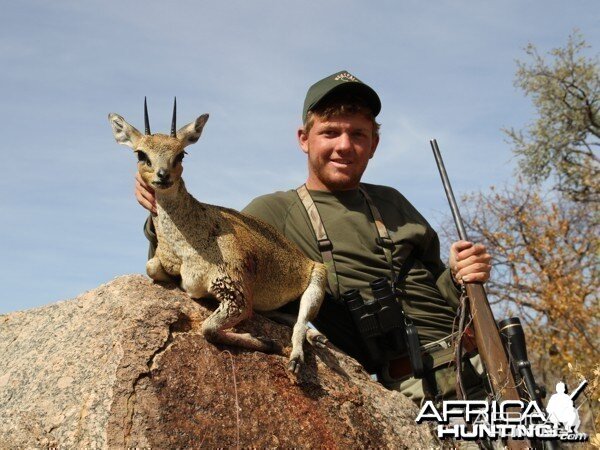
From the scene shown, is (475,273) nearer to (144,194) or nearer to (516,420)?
(516,420)

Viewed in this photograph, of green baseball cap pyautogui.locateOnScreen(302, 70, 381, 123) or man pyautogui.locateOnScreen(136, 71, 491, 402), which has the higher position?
green baseball cap pyautogui.locateOnScreen(302, 70, 381, 123)

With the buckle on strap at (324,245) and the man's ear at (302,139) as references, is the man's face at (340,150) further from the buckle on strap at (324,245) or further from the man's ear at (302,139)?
the buckle on strap at (324,245)

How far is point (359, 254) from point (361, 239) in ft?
0.62

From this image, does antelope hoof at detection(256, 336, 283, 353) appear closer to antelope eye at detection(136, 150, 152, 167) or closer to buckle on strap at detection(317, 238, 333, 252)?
buckle on strap at detection(317, 238, 333, 252)

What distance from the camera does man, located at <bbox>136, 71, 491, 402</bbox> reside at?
6742mm

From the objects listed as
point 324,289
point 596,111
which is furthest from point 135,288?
point 596,111

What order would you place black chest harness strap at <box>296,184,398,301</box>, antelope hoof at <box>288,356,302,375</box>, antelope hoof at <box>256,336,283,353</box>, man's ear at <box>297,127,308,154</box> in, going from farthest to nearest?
man's ear at <box>297,127,308,154</box> → black chest harness strap at <box>296,184,398,301</box> → antelope hoof at <box>256,336,283,353</box> → antelope hoof at <box>288,356,302,375</box>

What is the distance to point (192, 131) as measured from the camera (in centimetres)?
566

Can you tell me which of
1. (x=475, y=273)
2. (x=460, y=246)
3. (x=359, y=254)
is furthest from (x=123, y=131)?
(x=475, y=273)

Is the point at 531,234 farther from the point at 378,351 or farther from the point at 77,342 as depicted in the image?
the point at 77,342

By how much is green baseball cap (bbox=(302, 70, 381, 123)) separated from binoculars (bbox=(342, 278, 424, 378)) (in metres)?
2.06

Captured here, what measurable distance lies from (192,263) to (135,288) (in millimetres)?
598

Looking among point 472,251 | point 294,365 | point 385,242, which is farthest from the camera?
point 385,242

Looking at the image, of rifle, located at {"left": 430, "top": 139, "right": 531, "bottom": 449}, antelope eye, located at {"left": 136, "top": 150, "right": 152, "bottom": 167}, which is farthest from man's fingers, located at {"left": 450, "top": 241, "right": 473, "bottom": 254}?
antelope eye, located at {"left": 136, "top": 150, "right": 152, "bottom": 167}
